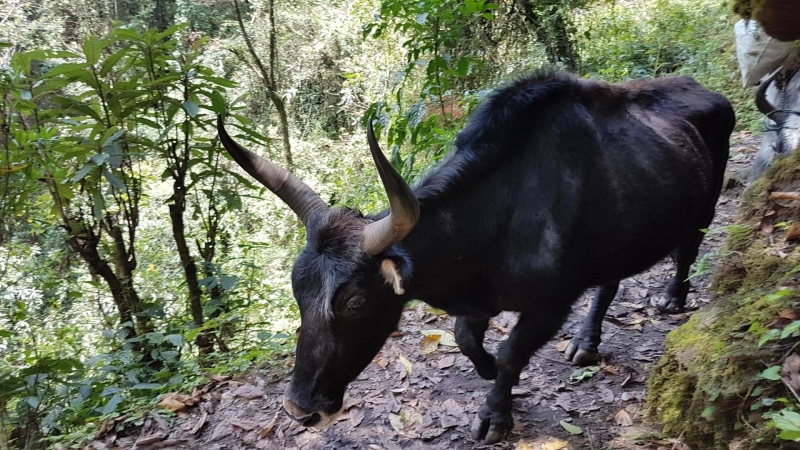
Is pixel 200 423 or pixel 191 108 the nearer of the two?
pixel 200 423

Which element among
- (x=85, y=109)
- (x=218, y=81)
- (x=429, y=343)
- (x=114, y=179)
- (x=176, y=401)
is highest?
(x=85, y=109)

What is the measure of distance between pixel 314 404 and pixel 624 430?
2106 mm

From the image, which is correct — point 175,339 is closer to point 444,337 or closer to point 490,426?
point 444,337

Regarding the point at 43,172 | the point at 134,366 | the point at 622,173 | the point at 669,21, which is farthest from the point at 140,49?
the point at 669,21

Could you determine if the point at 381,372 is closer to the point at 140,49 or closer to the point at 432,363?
the point at 432,363

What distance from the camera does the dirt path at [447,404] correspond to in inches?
148

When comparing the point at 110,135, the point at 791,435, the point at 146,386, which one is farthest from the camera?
the point at 146,386

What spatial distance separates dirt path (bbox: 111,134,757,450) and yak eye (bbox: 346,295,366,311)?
1348 millimetres

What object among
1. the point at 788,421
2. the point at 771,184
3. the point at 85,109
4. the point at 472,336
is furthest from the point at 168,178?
the point at 788,421

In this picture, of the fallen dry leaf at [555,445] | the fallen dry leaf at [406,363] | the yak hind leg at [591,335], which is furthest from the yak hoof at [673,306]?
the fallen dry leaf at [406,363]

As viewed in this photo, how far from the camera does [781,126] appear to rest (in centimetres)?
469

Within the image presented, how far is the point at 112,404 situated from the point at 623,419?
4.05m

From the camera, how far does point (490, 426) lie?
375cm

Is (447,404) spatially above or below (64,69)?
below
